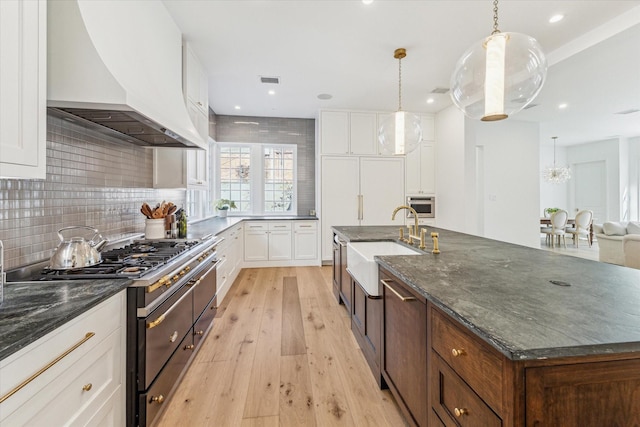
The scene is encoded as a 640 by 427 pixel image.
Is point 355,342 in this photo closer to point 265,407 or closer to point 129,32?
point 265,407

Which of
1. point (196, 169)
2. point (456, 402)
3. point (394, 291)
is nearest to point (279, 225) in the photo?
point (196, 169)

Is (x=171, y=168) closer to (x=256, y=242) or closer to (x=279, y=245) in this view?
(x=256, y=242)

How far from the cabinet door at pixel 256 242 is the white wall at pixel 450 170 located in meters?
3.27

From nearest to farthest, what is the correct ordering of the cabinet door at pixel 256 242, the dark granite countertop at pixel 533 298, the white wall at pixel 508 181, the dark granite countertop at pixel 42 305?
the dark granite countertop at pixel 533 298
the dark granite countertop at pixel 42 305
the cabinet door at pixel 256 242
the white wall at pixel 508 181

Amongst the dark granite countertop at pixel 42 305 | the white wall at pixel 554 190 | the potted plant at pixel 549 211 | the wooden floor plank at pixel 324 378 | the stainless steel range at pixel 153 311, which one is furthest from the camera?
the white wall at pixel 554 190

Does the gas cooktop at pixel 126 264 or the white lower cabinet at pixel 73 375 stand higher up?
the gas cooktop at pixel 126 264

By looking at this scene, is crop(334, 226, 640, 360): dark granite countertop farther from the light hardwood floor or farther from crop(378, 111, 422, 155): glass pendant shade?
crop(378, 111, 422, 155): glass pendant shade

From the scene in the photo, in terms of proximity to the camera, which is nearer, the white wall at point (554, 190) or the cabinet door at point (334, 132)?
the cabinet door at point (334, 132)

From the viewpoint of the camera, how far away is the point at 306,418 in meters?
1.62

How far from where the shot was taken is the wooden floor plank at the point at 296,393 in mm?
1611

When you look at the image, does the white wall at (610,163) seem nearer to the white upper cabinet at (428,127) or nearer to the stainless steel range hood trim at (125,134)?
the white upper cabinet at (428,127)

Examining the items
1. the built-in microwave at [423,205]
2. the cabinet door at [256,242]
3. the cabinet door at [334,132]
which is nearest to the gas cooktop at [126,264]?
the cabinet door at [256,242]

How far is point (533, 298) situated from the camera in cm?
102

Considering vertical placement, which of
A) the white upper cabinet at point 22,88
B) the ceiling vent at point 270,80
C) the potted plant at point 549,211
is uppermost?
the ceiling vent at point 270,80
